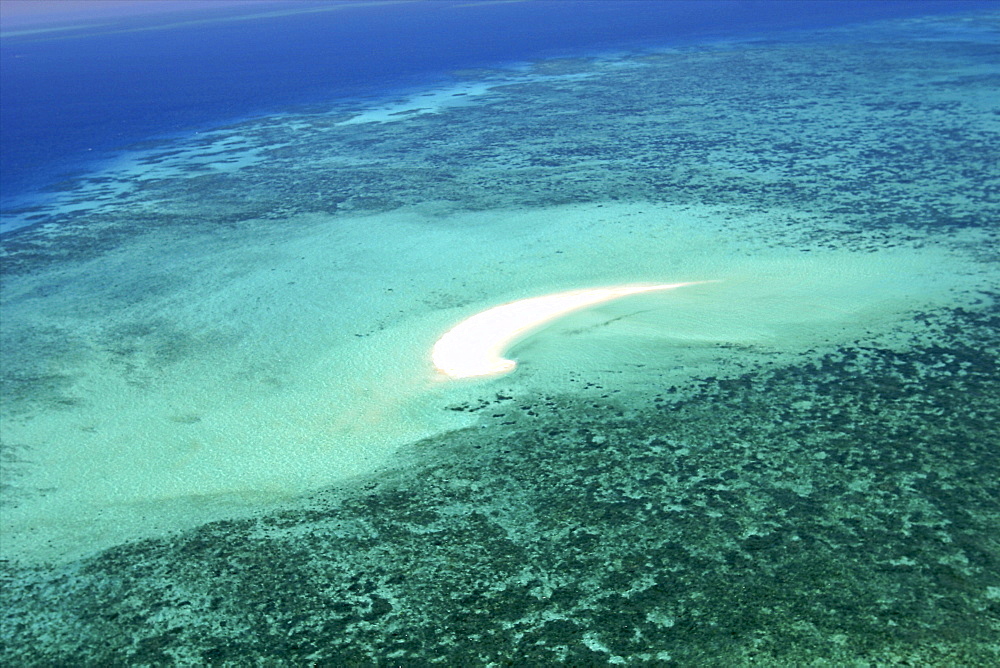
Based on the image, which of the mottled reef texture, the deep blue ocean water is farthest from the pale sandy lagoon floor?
A: the deep blue ocean water

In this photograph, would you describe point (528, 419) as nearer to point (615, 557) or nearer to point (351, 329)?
point (615, 557)

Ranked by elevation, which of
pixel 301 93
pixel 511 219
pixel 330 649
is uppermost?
pixel 301 93

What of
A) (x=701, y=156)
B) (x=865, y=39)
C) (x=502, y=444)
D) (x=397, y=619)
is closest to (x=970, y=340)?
(x=502, y=444)

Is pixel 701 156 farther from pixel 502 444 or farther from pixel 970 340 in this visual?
pixel 502 444

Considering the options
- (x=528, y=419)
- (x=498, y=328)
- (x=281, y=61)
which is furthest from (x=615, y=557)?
(x=281, y=61)

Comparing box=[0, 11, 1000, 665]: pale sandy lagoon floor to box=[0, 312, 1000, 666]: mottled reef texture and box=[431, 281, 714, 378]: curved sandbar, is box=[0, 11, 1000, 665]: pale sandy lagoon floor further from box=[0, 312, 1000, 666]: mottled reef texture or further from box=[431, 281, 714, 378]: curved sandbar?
box=[431, 281, 714, 378]: curved sandbar
